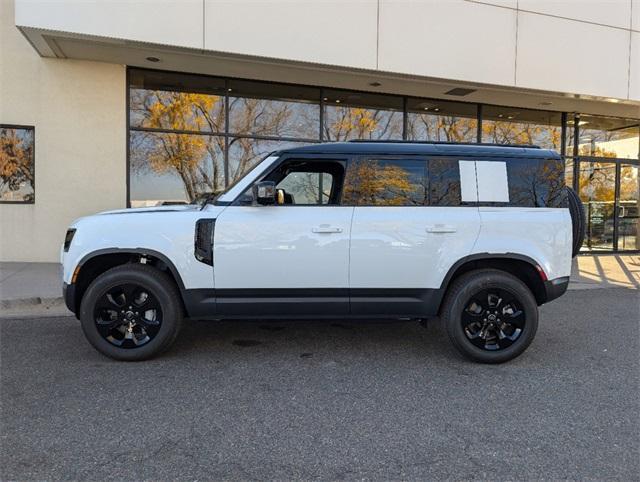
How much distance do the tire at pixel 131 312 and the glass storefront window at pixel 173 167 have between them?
5.62m

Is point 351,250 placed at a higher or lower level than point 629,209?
lower

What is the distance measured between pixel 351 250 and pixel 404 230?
1.69ft

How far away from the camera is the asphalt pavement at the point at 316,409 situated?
9.15ft

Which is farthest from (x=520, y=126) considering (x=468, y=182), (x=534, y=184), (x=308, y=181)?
(x=308, y=181)

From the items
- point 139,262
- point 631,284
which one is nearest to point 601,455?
point 139,262

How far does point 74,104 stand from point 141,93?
127 centimetres

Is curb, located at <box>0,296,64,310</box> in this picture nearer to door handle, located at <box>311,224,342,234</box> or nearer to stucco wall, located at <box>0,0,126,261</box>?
stucco wall, located at <box>0,0,126,261</box>

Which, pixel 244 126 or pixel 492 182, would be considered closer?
pixel 492 182

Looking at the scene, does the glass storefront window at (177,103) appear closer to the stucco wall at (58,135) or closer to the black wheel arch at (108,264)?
the stucco wall at (58,135)

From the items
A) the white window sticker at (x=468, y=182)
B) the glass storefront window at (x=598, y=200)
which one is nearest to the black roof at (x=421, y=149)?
the white window sticker at (x=468, y=182)

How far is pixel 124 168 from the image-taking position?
967 centimetres

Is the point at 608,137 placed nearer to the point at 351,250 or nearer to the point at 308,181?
the point at 308,181

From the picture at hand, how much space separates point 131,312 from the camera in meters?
4.39

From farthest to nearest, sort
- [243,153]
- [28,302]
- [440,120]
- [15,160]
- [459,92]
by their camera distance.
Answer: [440,120]
[459,92]
[243,153]
[15,160]
[28,302]
